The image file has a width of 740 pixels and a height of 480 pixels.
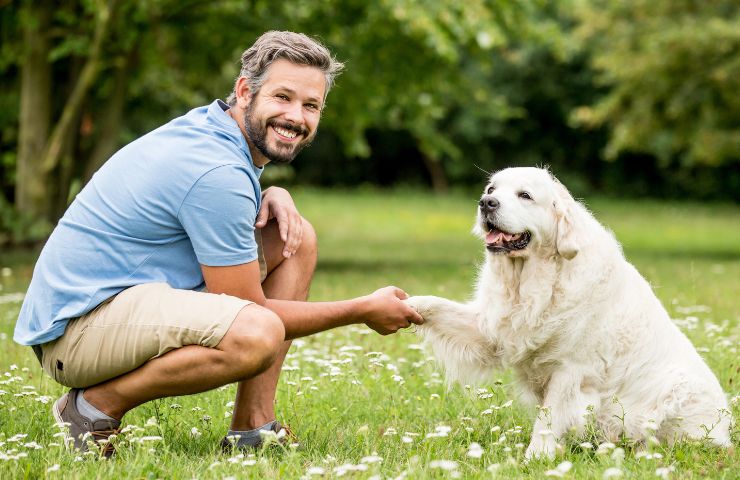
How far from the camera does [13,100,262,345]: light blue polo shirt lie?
370 cm

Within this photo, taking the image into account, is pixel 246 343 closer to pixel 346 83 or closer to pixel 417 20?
pixel 417 20

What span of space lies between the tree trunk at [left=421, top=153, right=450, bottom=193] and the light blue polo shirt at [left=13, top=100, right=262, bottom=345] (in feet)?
98.7

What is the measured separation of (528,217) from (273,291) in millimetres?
1170

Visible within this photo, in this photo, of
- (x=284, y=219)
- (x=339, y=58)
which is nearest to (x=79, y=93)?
(x=339, y=58)

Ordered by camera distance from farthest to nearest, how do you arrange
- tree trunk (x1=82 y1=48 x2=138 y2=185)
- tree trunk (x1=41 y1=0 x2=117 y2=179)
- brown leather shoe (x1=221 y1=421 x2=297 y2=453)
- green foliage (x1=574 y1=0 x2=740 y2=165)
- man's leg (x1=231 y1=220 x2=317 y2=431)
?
1. green foliage (x1=574 y1=0 x2=740 y2=165)
2. tree trunk (x1=82 y1=48 x2=138 y2=185)
3. tree trunk (x1=41 y1=0 x2=117 y2=179)
4. man's leg (x1=231 y1=220 x2=317 y2=431)
5. brown leather shoe (x1=221 y1=421 x2=297 y2=453)

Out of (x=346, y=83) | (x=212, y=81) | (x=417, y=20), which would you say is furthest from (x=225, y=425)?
(x=212, y=81)

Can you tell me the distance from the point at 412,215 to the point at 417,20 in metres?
14.1

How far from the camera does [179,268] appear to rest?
3930 mm

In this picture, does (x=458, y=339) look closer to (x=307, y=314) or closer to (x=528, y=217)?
(x=528, y=217)

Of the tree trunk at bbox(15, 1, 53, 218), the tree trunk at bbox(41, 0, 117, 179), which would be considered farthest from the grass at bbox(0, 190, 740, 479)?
the tree trunk at bbox(15, 1, 53, 218)

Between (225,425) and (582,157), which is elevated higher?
(582,157)

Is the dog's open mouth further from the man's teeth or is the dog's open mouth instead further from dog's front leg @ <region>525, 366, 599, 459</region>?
the man's teeth

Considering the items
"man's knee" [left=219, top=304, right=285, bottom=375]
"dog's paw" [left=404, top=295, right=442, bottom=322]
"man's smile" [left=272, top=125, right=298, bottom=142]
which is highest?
"man's smile" [left=272, top=125, right=298, bottom=142]

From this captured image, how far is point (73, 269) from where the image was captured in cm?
384
